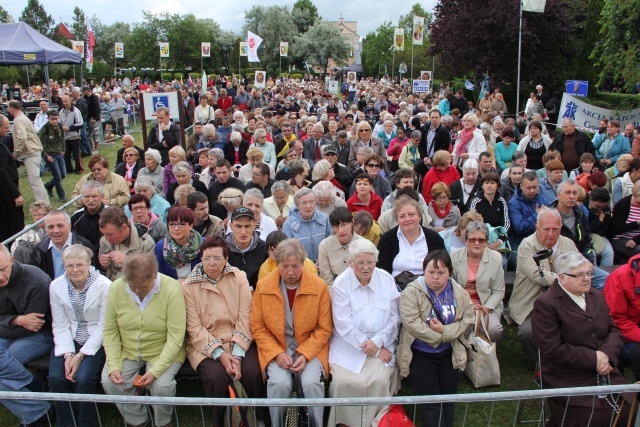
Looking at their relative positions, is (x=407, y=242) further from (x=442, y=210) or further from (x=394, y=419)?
(x=394, y=419)

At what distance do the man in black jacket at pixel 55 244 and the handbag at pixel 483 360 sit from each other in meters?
3.89

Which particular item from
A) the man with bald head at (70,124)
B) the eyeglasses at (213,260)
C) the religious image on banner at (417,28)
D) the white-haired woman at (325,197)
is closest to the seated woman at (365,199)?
the white-haired woman at (325,197)

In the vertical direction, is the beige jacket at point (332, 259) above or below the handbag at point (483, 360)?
above

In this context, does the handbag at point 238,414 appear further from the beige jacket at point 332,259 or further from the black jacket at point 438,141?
the black jacket at point 438,141

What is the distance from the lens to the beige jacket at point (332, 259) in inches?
214

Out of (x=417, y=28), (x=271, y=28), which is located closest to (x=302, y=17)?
(x=271, y=28)

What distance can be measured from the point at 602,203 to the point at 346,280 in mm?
3815

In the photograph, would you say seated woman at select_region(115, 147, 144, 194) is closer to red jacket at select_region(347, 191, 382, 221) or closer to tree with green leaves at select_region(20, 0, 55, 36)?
red jacket at select_region(347, 191, 382, 221)

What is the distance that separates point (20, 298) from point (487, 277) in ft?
→ 14.1

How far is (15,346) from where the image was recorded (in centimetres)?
480

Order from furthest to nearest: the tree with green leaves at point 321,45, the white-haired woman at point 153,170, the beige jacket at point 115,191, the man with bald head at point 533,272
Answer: the tree with green leaves at point 321,45
the white-haired woman at point 153,170
the beige jacket at point 115,191
the man with bald head at point 533,272

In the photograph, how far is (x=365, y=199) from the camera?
708 cm

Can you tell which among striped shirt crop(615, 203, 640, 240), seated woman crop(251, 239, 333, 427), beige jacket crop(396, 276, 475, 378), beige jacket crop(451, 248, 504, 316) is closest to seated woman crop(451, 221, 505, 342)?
beige jacket crop(451, 248, 504, 316)

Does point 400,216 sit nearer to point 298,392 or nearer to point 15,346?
point 298,392
